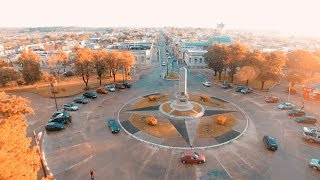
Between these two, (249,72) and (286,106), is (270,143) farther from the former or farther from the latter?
(249,72)

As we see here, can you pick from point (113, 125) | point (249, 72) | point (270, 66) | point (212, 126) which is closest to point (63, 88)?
point (113, 125)

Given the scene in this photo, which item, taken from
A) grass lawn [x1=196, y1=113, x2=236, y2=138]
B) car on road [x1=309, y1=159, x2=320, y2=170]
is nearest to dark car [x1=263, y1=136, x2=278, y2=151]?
car on road [x1=309, y1=159, x2=320, y2=170]

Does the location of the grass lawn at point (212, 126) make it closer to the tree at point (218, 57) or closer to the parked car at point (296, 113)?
the parked car at point (296, 113)

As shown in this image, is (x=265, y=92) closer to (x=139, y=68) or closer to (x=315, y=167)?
(x=315, y=167)

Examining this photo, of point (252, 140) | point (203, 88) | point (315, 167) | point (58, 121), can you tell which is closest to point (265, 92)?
point (203, 88)

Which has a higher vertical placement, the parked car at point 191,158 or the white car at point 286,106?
the white car at point 286,106

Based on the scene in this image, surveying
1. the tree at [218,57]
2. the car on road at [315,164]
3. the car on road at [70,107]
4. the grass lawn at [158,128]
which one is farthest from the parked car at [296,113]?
the car on road at [70,107]

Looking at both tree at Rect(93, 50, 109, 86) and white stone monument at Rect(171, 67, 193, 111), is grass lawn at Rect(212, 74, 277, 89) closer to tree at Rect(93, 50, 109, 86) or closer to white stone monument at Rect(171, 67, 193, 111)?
white stone monument at Rect(171, 67, 193, 111)
